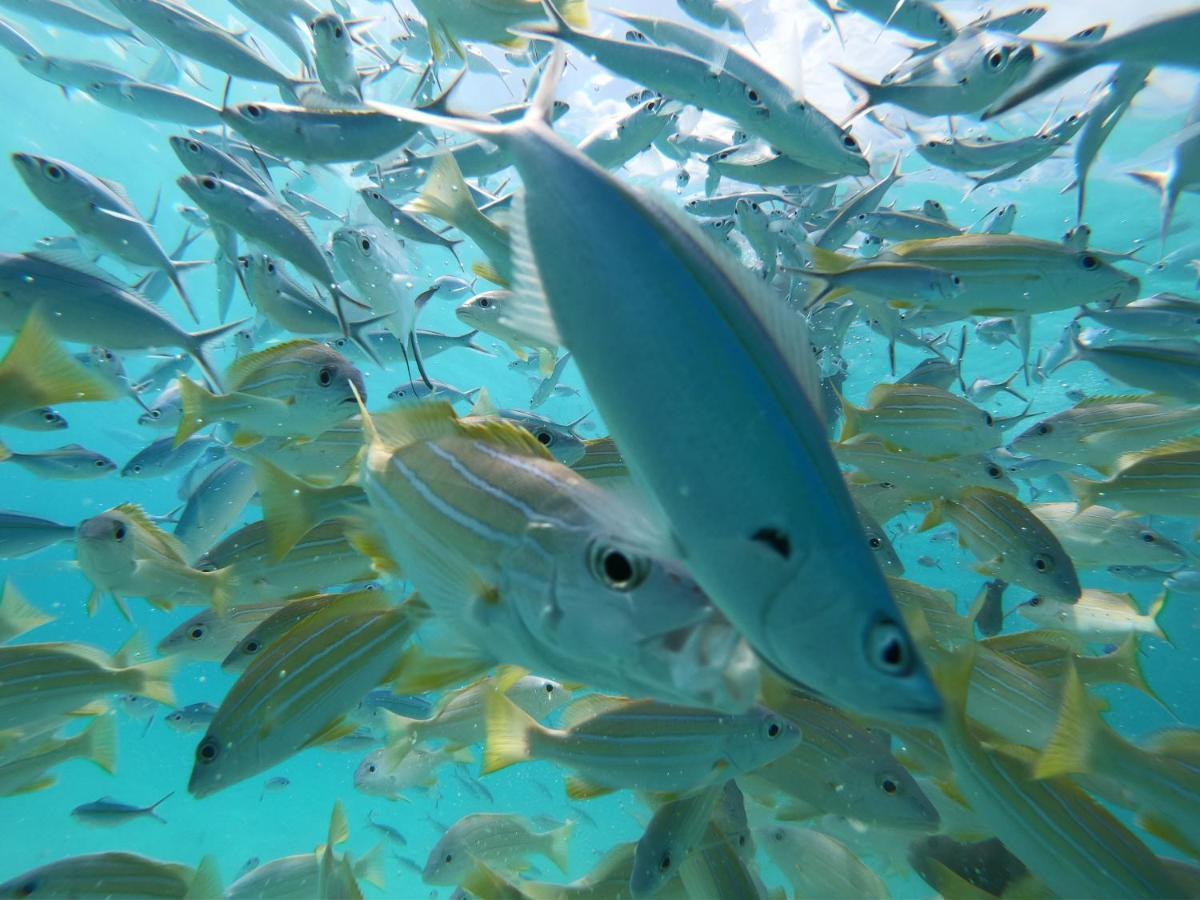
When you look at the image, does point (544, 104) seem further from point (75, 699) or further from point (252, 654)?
point (75, 699)

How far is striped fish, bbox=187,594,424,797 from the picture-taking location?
2.23 meters

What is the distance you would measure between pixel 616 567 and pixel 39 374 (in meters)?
2.63

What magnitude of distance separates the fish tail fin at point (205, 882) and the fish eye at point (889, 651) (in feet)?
12.0

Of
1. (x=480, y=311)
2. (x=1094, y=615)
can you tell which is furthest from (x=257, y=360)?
(x=1094, y=615)

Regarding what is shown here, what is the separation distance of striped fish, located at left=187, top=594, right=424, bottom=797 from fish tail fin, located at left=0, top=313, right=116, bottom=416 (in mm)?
1358

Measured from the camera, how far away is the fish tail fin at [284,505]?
2.44 m

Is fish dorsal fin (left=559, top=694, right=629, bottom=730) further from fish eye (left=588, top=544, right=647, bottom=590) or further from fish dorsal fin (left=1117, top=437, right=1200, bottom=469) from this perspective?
fish dorsal fin (left=1117, top=437, right=1200, bottom=469)

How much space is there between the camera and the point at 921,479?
12.4 feet

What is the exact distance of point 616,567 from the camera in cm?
113

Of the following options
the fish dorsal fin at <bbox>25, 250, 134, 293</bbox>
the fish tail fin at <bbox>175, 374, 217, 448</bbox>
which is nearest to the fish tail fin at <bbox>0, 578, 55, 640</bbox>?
the fish tail fin at <bbox>175, 374, 217, 448</bbox>

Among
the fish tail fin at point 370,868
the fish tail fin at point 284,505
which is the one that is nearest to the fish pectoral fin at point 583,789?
the fish tail fin at point 284,505

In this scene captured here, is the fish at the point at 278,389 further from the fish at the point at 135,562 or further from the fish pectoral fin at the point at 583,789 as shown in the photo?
the fish pectoral fin at the point at 583,789

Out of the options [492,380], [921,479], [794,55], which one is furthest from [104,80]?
[492,380]

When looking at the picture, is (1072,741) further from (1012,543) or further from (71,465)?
(71,465)
